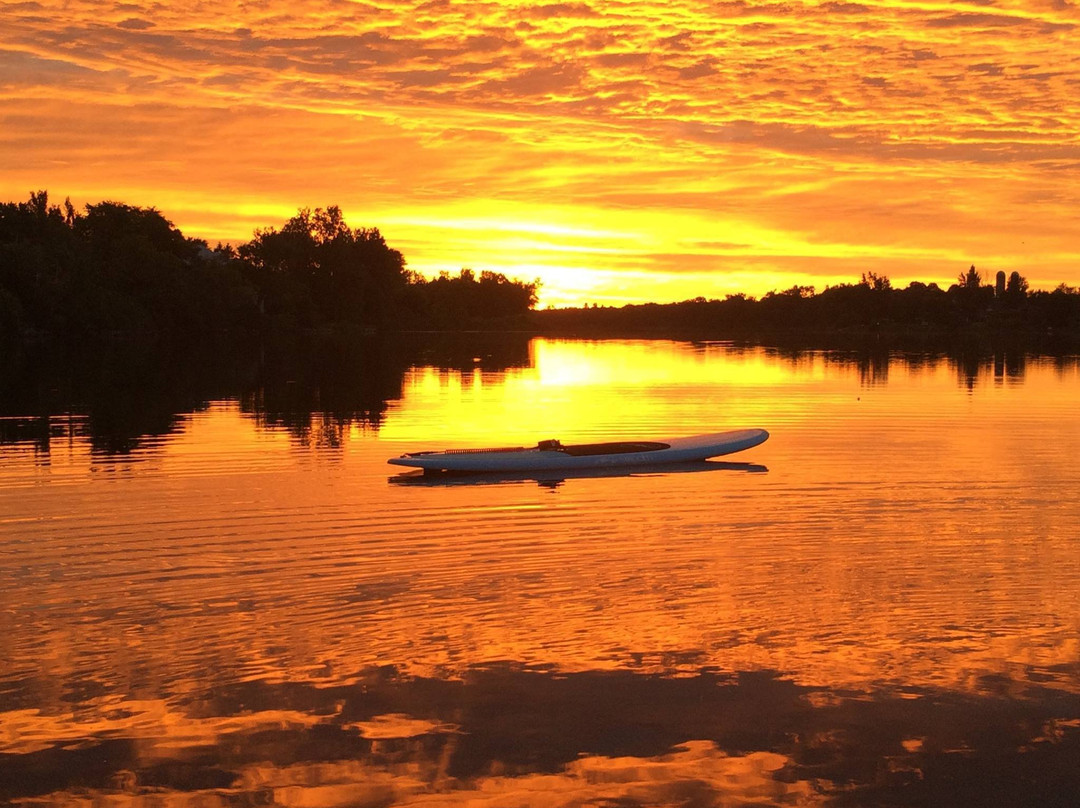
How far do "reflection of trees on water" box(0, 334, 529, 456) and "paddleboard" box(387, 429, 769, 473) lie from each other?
5.92m

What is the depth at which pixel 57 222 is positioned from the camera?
103 meters

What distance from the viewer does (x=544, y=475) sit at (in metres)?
24.3

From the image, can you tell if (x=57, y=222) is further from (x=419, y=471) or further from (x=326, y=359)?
(x=419, y=471)

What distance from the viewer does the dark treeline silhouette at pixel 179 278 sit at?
95.5 metres

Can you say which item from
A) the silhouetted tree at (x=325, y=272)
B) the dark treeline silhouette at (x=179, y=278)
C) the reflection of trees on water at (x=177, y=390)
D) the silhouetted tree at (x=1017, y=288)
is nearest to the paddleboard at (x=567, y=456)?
the reflection of trees on water at (x=177, y=390)

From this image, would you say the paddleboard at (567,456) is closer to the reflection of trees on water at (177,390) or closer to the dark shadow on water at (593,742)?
the reflection of trees on water at (177,390)

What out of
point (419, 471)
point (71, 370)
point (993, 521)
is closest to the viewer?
Answer: point (993, 521)

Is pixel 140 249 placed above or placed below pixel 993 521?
above

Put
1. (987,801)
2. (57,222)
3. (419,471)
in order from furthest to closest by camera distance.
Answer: (57,222)
(419,471)
(987,801)

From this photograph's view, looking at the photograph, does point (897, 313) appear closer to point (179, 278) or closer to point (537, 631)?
point (179, 278)

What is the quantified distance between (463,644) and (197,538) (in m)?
7.00

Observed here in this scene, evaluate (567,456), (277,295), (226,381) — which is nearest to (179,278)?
(277,295)

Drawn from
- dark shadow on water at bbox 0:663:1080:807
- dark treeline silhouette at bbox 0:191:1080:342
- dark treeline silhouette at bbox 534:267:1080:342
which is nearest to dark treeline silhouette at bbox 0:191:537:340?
dark treeline silhouette at bbox 0:191:1080:342

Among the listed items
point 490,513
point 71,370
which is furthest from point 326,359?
point 490,513
